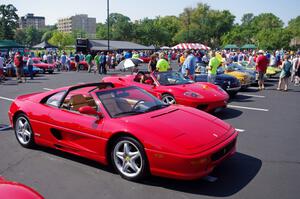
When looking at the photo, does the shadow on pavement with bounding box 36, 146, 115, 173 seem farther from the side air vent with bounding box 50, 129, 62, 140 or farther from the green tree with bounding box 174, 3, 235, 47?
the green tree with bounding box 174, 3, 235, 47

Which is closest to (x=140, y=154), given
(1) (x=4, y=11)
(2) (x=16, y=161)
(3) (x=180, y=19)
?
(2) (x=16, y=161)

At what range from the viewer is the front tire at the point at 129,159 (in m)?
4.20

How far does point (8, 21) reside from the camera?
264 feet

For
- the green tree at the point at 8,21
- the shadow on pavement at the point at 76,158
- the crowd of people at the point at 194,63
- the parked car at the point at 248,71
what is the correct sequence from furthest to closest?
1. the green tree at the point at 8,21
2. the parked car at the point at 248,71
3. the crowd of people at the point at 194,63
4. the shadow on pavement at the point at 76,158

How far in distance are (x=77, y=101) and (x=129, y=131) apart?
5.13 ft

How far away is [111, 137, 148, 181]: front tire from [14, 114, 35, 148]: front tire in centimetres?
204

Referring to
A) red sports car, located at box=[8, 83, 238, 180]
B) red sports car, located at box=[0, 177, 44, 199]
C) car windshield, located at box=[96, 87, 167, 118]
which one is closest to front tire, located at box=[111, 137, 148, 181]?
red sports car, located at box=[8, 83, 238, 180]

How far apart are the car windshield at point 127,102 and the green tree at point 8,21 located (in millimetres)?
81467

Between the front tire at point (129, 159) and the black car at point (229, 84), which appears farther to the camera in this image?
the black car at point (229, 84)

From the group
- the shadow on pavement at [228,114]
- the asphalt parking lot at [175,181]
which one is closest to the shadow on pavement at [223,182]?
the asphalt parking lot at [175,181]

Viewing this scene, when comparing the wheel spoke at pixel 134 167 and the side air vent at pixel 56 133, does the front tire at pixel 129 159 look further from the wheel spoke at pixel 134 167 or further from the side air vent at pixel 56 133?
the side air vent at pixel 56 133

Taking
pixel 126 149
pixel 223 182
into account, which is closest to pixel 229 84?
pixel 223 182

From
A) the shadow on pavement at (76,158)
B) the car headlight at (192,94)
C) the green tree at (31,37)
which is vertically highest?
the green tree at (31,37)

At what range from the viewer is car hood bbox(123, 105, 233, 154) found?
3993 millimetres
